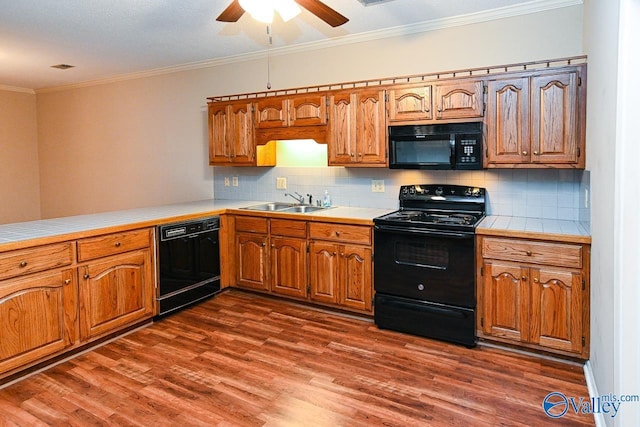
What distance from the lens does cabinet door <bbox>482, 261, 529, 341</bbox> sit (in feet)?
9.36

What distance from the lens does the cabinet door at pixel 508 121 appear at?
9.88ft

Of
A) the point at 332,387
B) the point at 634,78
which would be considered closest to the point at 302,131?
the point at 332,387

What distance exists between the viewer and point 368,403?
235 centimetres

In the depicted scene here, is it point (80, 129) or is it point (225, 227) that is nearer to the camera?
point (225, 227)

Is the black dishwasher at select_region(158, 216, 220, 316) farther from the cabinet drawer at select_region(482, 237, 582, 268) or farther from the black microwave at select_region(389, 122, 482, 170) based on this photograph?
the cabinet drawer at select_region(482, 237, 582, 268)

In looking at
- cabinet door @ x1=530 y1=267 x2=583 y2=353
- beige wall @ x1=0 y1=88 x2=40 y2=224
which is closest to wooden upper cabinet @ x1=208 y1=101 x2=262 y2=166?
cabinet door @ x1=530 y1=267 x2=583 y2=353

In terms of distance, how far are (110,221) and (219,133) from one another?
155cm

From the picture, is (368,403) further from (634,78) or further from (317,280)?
(634,78)

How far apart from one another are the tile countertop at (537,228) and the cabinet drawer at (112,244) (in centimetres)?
253

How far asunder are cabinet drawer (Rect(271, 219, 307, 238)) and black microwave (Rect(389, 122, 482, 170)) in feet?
3.05

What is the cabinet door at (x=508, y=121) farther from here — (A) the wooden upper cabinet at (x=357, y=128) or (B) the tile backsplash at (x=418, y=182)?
(A) the wooden upper cabinet at (x=357, y=128)

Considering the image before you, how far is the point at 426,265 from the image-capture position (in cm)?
317

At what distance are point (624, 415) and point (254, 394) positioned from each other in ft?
5.77

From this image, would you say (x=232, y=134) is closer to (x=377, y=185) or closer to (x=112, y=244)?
(x=377, y=185)
